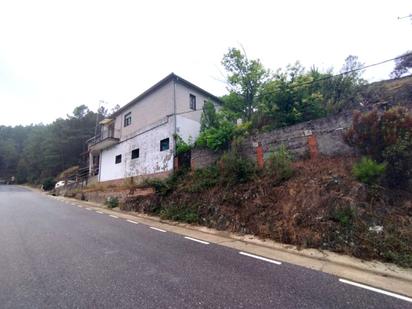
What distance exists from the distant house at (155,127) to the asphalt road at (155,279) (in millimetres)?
8104

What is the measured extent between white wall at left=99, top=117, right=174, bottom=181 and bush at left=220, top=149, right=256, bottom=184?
4.52 meters

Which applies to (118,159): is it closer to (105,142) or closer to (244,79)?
(105,142)

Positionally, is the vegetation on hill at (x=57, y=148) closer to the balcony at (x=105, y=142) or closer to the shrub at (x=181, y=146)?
the balcony at (x=105, y=142)

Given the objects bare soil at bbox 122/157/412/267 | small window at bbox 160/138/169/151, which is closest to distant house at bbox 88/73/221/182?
small window at bbox 160/138/169/151

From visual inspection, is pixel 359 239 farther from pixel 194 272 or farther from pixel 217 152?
pixel 217 152

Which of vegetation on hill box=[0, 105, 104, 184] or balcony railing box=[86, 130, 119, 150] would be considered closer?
balcony railing box=[86, 130, 119, 150]

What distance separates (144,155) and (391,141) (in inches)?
516

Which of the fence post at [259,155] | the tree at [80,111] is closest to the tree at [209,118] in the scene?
the fence post at [259,155]

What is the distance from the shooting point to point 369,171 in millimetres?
5602

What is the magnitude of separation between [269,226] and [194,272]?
314 cm

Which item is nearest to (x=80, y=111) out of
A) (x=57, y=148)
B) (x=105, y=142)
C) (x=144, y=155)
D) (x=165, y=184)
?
(x=57, y=148)

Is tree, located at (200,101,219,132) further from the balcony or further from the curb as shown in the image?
the balcony

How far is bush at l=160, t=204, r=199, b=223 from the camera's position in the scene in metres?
8.51

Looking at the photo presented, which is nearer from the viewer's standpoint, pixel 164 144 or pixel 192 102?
pixel 164 144
